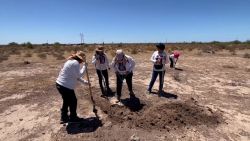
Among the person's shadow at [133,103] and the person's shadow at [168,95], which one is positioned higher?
the person's shadow at [133,103]

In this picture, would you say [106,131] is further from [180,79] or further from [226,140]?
[180,79]

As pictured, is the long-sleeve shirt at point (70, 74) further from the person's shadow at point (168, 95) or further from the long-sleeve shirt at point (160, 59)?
the person's shadow at point (168, 95)

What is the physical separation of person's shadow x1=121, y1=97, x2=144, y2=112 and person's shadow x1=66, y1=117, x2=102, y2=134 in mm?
1011

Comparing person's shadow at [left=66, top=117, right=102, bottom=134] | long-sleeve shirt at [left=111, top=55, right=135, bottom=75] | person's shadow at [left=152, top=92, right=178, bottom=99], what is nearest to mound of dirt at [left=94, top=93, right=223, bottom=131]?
person's shadow at [left=66, top=117, right=102, bottom=134]

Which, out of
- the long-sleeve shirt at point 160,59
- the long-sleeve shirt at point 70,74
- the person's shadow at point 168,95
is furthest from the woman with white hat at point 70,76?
the person's shadow at point 168,95

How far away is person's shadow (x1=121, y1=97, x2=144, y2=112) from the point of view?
710 cm

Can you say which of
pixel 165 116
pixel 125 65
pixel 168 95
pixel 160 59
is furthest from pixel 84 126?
pixel 168 95

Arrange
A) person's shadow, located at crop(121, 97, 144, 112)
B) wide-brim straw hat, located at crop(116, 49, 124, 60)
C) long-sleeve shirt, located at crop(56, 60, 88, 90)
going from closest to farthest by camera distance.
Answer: long-sleeve shirt, located at crop(56, 60, 88, 90) < person's shadow, located at crop(121, 97, 144, 112) < wide-brim straw hat, located at crop(116, 49, 124, 60)

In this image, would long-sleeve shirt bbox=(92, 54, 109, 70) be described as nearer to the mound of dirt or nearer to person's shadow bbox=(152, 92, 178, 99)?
the mound of dirt

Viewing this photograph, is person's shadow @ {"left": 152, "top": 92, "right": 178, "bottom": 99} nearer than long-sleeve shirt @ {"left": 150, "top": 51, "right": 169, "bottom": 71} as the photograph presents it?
No

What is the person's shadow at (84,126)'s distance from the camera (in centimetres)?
601

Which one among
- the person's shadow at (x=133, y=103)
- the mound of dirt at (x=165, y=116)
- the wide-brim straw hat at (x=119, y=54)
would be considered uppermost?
the wide-brim straw hat at (x=119, y=54)

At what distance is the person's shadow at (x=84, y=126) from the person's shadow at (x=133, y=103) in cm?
101

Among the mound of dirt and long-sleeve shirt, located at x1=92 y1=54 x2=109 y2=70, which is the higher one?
long-sleeve shirt, located at x1=92 y1=54 x2=109 y2=70
